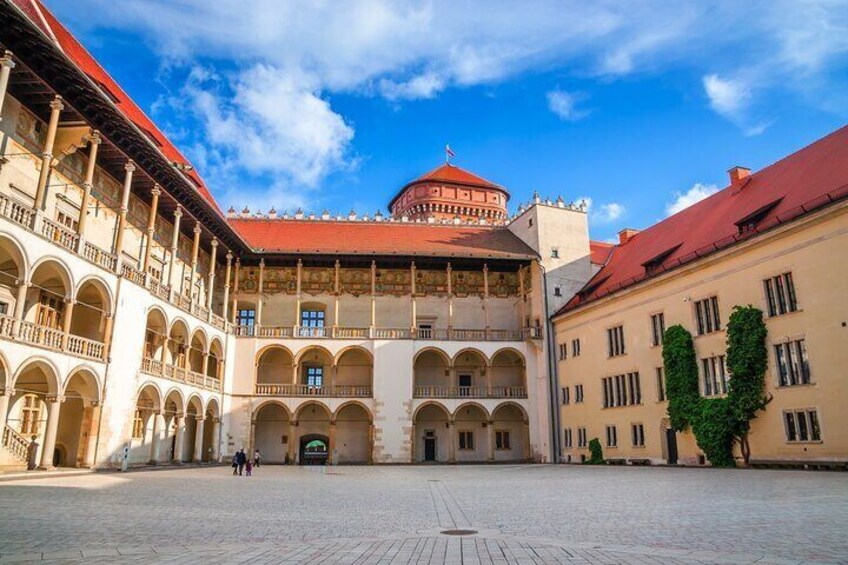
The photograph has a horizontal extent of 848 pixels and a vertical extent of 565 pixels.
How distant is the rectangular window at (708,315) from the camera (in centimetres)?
2695

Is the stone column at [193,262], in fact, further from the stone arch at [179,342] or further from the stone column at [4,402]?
the stone column at [4,402]

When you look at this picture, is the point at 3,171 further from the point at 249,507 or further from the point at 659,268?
the point at 659,268

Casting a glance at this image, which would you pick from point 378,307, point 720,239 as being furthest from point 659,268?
point 378,307

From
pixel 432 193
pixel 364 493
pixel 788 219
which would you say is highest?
pixel 432 193

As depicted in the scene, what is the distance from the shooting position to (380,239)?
138ft

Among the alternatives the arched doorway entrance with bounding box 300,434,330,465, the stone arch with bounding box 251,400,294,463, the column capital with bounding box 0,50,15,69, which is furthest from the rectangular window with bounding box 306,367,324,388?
the column capital with bounding box 0,50,15,69

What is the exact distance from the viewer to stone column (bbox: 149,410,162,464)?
27.6 m

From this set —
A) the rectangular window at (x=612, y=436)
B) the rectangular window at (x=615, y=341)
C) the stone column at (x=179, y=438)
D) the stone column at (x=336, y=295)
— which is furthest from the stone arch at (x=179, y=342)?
the rectangular window at (x=612, y=436)

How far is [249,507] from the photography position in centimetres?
1234

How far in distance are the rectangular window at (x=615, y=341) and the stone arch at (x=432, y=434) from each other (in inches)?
449

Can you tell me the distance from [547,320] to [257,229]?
20.2 m

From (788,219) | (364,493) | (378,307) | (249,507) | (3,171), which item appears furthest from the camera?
(378,307)

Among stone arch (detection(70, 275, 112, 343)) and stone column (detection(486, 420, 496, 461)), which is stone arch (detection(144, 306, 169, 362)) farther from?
stone column (detection(486, 420, 496, 461))

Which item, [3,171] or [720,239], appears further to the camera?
[720,239]
